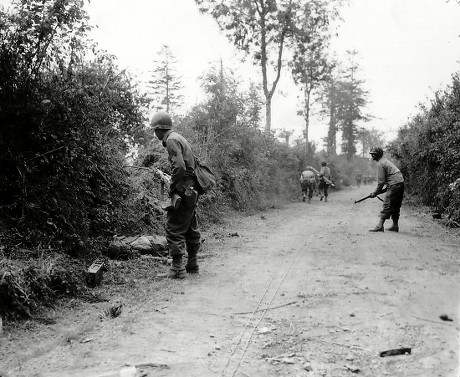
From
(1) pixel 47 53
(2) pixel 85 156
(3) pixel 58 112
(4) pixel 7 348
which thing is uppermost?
(1) pixel 47 53

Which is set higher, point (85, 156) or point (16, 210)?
point (85, 156)

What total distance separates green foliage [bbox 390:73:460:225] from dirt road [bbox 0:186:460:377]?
5.09 metres

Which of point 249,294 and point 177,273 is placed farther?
point 177,273

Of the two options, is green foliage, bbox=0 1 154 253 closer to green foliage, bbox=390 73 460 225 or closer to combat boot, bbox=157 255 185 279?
combat boot, bbox=157 255 185 279

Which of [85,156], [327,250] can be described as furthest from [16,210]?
[327,250]

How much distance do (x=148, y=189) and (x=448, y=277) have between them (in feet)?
20.0

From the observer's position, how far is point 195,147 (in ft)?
41.7

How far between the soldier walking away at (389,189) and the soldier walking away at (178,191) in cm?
557

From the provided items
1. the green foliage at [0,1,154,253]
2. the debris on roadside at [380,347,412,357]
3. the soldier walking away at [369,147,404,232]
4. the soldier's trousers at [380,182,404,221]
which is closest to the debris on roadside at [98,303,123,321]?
the green foliage at [0,1,154,253]

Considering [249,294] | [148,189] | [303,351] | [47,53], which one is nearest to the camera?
[303,351]

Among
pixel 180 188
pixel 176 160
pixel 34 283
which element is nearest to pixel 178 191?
pixel 180 188

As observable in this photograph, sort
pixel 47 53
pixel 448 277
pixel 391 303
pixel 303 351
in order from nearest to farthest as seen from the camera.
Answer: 1. pixel 303 351
2. pixel 391 303
3. pixel 448 277
4. pixel 47 53

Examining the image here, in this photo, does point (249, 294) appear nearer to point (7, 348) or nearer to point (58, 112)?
point (7, 348)

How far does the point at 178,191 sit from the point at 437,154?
10.4m
